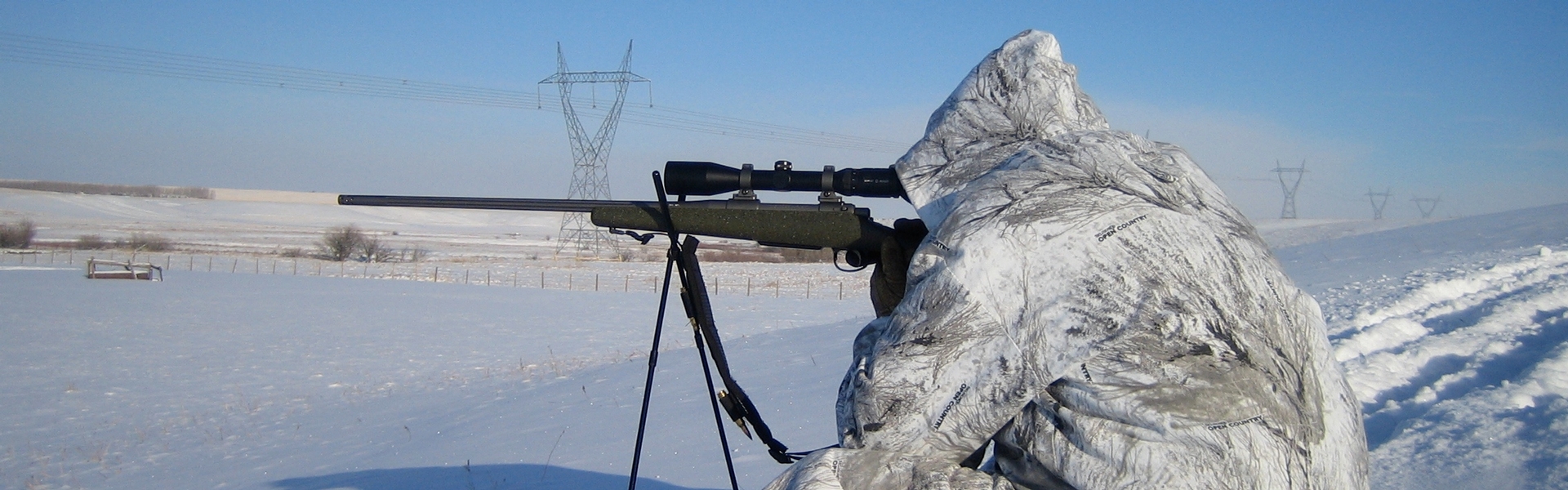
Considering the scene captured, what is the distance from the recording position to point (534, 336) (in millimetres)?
18312

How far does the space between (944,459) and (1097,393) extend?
30cm

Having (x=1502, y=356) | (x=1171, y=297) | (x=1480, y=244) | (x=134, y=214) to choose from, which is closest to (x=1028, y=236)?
(x=1171, y=297)

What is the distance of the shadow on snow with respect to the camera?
20.9 feet

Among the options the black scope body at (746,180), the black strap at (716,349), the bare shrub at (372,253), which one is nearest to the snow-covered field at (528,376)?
the black strap at (716,349)

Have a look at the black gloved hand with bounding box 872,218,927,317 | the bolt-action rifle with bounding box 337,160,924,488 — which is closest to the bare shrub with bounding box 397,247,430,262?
the bolt-action rifle with bounding box 337,160,924,488

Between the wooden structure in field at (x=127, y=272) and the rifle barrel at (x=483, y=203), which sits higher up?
the rifle barrel at (x=483, y=203)

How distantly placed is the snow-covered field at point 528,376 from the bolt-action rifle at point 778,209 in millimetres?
2948

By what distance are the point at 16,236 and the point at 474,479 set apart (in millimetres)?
51839

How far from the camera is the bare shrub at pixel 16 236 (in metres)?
43.6

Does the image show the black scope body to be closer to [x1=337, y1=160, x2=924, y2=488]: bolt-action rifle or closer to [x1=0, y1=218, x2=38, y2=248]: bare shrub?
[x1=337, y1=160, x2=924, y2=488]: bolt-action rifle

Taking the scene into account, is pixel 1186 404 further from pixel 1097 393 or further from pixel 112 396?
pixel 112 396

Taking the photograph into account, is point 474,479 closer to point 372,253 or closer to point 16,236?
point 372,253

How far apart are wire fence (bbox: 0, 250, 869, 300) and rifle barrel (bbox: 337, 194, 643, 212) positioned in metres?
23.4

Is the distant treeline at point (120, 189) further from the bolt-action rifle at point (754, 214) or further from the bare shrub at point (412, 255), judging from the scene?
the bolt-action rifle at point (754, 214)
